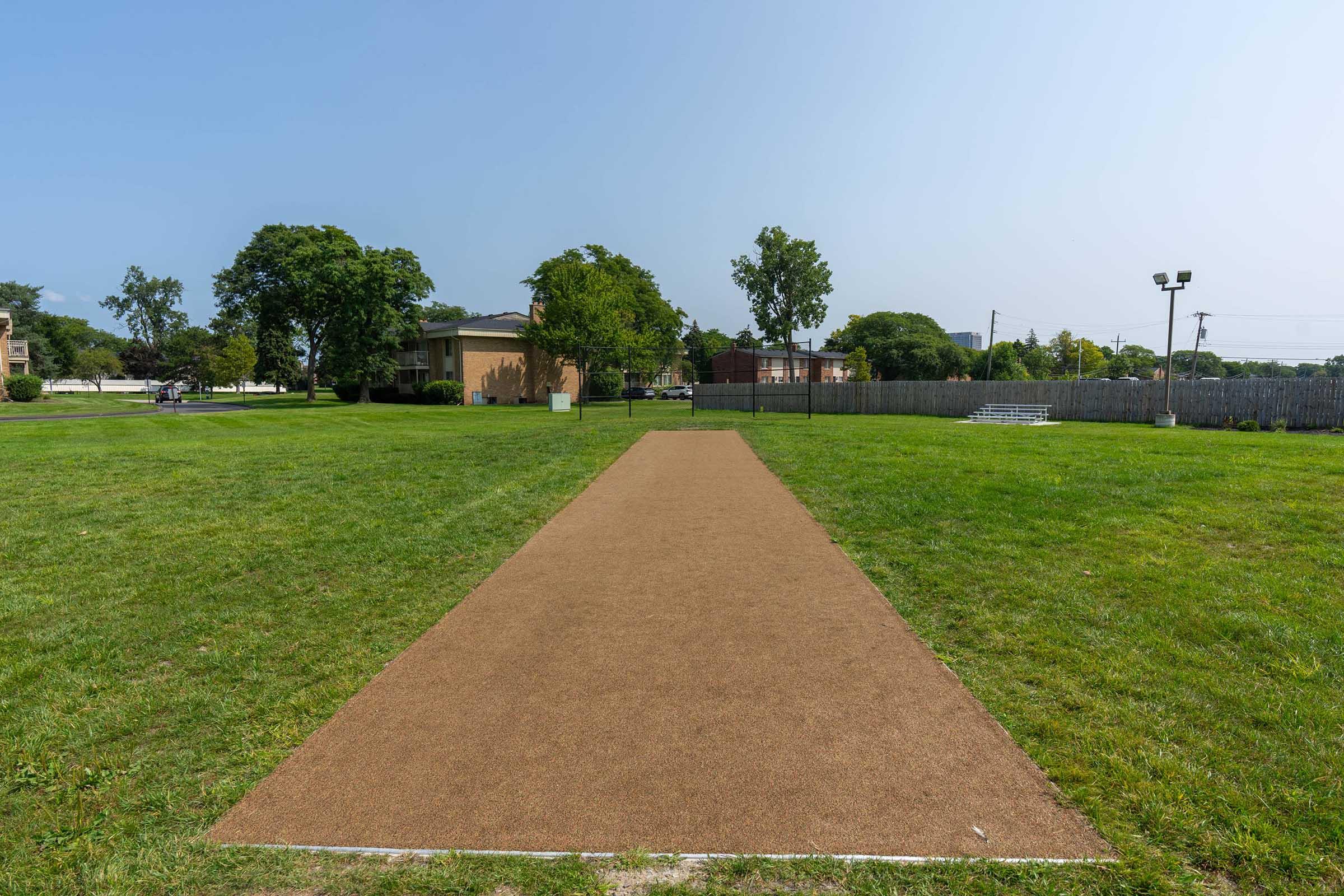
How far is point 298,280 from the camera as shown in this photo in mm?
46094

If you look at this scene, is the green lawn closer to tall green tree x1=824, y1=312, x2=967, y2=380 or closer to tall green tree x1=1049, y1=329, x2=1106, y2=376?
tall green tree x1=824, y1=312, x2=967, y2=380

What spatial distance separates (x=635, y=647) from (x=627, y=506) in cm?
457

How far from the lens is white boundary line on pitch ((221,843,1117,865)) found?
2.38 metres

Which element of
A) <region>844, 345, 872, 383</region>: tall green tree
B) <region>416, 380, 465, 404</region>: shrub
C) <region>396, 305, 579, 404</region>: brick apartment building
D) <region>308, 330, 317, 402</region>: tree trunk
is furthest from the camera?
<region>844, 345, 872, 383</region>: tall green tree

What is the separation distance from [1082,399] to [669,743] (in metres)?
33.2

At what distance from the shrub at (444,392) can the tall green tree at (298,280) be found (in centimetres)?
738

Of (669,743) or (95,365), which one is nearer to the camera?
(669,743)

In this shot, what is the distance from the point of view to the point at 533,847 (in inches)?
97.1

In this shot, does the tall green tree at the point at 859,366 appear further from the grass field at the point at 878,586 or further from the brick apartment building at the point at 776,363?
the grass field at the point at 878,586

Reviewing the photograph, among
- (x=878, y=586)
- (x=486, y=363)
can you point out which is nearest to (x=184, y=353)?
(x=486, y=363)

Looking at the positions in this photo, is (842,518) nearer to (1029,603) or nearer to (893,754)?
(1029,603)

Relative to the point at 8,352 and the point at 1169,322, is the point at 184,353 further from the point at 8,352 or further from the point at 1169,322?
the point at 1169,322

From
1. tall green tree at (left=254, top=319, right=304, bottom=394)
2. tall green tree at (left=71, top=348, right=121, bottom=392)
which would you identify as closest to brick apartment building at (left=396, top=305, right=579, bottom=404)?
tall green tree at (left=254, top=319, right=304, bottom=394)

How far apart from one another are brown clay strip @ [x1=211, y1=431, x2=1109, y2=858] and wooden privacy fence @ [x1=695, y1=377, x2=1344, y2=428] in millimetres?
28935
